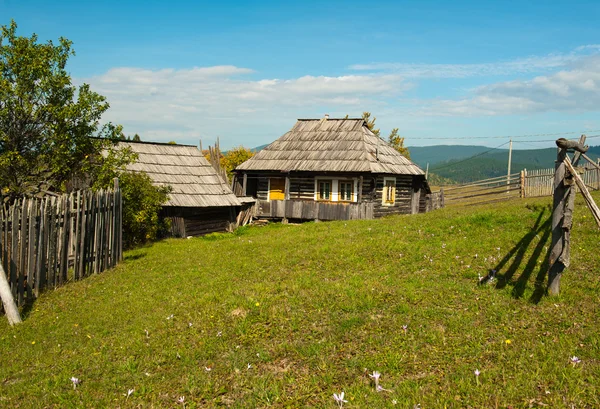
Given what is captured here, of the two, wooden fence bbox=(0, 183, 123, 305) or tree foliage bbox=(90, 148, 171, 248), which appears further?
tree foliage bbox=(90, 148, 171, 248)

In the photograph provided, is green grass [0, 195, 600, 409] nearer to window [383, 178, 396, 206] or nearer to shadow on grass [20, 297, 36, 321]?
shadow on grass [20, 297, 36, 321]

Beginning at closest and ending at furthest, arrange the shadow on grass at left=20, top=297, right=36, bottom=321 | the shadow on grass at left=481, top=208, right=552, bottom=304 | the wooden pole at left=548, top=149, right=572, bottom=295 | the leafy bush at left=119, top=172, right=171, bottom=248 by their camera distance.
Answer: the wooden pole at left=548, top=149, right=572, bottom=295 < the shadow on grass at left=481, top=208, right=552, bottom=304 < the shadow on grass at left=20, top=297, right=36, bottom=321 < the leafy bush at left=119, top=172, right=171, bottom=248

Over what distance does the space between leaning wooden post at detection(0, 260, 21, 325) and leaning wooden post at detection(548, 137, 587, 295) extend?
871cm

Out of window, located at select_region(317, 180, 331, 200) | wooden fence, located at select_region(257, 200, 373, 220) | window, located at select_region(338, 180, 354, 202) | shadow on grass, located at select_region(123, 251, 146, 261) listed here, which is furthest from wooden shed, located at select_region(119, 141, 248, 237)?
window, located at select_region(338, 180, 354, 202)

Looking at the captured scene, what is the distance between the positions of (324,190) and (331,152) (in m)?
2.27

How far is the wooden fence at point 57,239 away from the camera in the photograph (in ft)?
29.1

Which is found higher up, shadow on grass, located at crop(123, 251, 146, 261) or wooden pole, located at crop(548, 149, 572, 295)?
wooden pole, located at crop(548, 149, 572, 295)

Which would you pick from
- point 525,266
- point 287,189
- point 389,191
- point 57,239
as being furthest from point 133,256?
point 389,191

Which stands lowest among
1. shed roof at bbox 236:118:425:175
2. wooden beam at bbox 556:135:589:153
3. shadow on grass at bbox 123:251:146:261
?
shadow on grass at bbox 123:251:146:261

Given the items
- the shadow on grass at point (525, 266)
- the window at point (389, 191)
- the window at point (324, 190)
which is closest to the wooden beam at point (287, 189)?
the window at point (324, 190)

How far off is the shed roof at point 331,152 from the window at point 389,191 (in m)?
0.87

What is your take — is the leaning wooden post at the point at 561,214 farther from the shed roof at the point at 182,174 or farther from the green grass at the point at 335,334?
the shed roof at the point at 182,174

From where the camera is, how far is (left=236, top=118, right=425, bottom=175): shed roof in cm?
2541

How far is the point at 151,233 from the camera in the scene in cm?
1788
